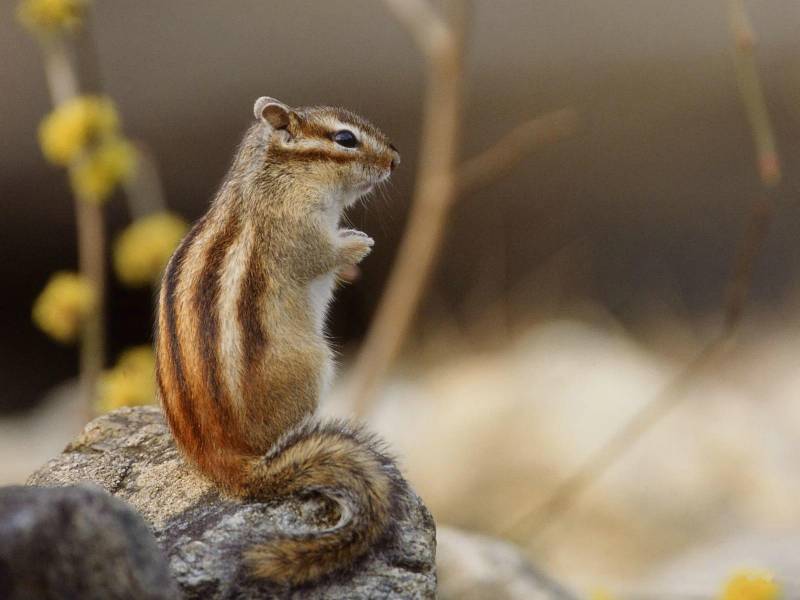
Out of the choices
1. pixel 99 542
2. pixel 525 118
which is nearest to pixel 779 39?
pixel 525 118

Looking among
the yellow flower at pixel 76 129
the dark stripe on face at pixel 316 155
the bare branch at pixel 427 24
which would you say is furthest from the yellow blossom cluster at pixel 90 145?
the bare branch at pixel 427 24

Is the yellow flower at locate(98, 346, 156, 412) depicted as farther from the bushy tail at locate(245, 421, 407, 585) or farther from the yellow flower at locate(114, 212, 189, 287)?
the bushy tail at locate(245, 421, 407, 585)

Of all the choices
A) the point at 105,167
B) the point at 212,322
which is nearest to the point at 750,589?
the point at 212,322

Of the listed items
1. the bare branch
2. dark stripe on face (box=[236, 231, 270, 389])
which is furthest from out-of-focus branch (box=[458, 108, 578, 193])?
dark stripe on face (box=[236, 231, 270, 389])

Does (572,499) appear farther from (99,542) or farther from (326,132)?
(99,542)

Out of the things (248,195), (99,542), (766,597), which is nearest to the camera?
(99,542)

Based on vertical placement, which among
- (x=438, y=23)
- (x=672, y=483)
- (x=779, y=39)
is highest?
(x=779, y=39)

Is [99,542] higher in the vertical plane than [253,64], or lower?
lower
